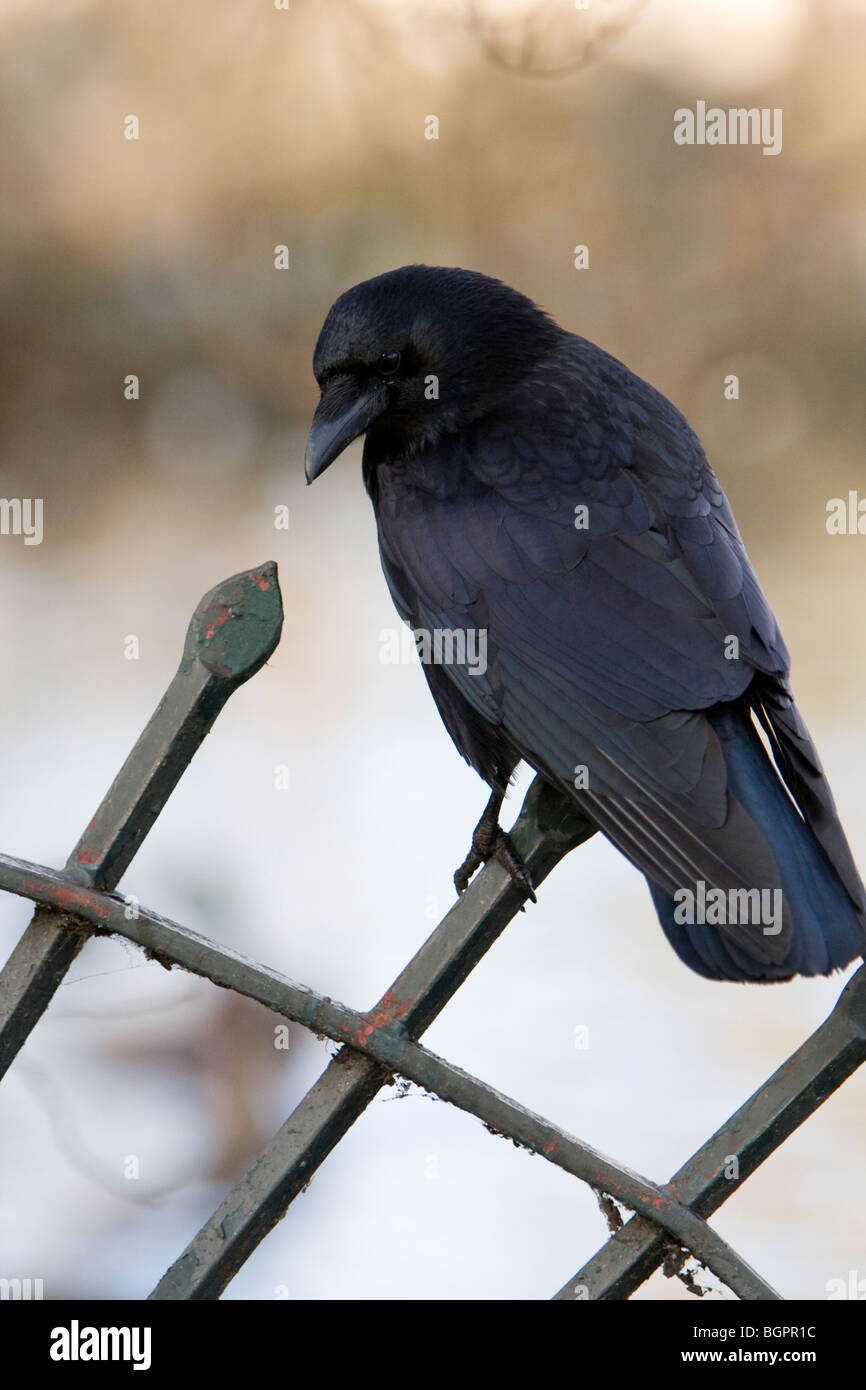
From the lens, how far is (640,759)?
1.77 meters

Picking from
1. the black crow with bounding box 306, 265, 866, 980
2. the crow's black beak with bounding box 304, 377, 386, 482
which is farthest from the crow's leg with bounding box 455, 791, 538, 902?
the crow's black beak with bounding box 304, 377, 386, 482

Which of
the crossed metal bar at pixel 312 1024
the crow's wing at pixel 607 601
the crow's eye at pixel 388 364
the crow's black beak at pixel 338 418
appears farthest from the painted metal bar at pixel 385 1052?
the crow's eye at pixel 388 364

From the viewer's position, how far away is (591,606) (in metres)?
1.98

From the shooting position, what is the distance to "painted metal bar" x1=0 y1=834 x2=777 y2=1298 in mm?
1409

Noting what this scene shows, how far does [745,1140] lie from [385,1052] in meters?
0.38

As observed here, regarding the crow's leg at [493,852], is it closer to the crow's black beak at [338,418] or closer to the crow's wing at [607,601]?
the crow's wing at [607,601]

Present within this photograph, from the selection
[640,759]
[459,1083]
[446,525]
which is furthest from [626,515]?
[459,1083]

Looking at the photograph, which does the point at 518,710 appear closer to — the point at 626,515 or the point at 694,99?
the point at 626,515

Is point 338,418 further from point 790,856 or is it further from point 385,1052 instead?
point 385,1052

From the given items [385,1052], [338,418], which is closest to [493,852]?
[385,1052]

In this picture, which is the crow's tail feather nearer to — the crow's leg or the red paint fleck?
the crow's leg

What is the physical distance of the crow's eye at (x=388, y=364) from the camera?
2314mm
